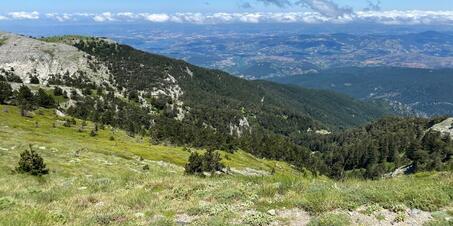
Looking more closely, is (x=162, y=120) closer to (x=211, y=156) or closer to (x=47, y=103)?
(x=47, y=103)

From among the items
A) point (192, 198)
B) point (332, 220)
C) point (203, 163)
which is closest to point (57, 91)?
point (203, 163)

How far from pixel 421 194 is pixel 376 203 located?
5.84 feet

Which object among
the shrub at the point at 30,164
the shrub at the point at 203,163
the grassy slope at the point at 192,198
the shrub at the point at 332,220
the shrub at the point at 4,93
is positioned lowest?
the shrub at the point at 203,163

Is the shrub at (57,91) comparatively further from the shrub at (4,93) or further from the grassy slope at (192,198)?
the grassy slope at (192,198)

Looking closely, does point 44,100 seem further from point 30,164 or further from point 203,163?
point 30,164

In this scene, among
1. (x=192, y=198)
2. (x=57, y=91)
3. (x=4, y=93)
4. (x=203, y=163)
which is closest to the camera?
(x=192, y=198)

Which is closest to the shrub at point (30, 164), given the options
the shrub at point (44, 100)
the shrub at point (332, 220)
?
the shrub at point (332, 220)

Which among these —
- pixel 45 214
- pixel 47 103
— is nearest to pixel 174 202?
pixel 45 214

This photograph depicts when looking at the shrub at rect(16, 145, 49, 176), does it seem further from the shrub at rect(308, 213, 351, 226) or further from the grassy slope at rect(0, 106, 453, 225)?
the shrub at rect(308, 213, 351, 226)

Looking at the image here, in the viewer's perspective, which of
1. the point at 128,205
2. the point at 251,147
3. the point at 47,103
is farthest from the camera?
the point at 251,147

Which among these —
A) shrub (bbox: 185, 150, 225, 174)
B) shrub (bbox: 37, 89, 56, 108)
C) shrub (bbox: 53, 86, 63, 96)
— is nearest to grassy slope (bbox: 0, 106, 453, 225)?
shrub (bbox: 185, 150, 225, 174)

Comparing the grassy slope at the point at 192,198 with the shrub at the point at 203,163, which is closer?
the grassy slope at the point at 192,198

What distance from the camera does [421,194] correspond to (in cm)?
1653

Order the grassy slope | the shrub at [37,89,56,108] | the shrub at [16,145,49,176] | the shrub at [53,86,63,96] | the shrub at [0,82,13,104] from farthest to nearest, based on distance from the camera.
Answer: the shrub at [53,86,63,96], the shrub at [37,89,56,108], the shrub at [0,82,13,104], the shrub at [16,145,49,176], the grassy slope
